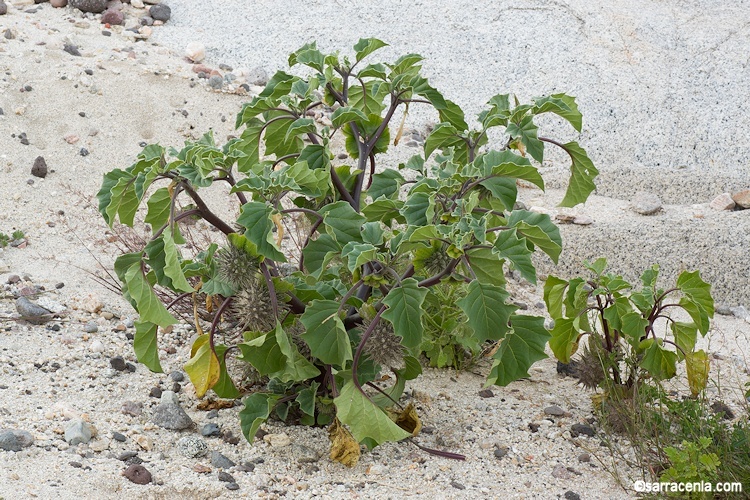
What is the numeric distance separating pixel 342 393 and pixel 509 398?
0.95 meters

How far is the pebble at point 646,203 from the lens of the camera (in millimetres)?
5172

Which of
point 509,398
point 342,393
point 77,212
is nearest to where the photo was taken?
point 342,393

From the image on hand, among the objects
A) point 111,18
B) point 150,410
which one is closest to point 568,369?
point 150,410

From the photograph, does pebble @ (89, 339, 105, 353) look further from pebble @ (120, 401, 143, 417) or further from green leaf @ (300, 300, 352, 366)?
green leaf @ (300, 300, 352, 366)

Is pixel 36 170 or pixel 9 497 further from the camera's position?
pixel 36 170

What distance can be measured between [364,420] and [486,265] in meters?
0.57

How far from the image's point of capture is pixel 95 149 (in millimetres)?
5215

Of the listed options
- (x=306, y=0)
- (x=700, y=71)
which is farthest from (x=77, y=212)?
(x=700, y=71)

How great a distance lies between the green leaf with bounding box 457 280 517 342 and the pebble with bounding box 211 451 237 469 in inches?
35.9

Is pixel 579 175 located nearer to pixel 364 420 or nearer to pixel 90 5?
pixel 364 420

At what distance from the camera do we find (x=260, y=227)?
2232mm

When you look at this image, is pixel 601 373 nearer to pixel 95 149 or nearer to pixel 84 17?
pixel 95 149

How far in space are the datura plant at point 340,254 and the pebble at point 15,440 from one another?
417mm

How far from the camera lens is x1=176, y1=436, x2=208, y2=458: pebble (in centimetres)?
263
